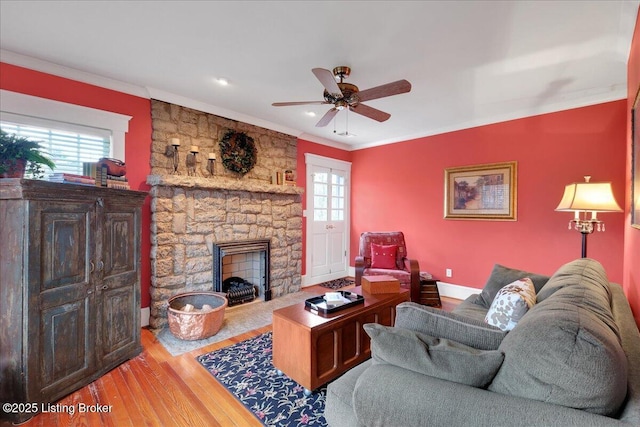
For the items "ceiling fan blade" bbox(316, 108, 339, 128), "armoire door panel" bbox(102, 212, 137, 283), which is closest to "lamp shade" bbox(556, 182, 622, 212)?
"ceiling fan blade" bbox(316, 108, 339, 128)

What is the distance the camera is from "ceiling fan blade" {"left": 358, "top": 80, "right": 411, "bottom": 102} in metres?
2.07

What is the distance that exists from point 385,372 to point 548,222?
3521 millimetres

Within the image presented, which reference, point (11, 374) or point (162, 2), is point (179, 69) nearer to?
point (162, 2)

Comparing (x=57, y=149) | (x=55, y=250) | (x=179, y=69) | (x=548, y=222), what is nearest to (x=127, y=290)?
(x=55, y=250)

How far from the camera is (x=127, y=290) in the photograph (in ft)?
8.05

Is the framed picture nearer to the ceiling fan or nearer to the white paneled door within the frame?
the white paneled door

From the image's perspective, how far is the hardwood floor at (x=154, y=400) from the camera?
179 centimetres

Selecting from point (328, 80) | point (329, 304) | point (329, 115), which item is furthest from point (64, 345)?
point (329, 115)

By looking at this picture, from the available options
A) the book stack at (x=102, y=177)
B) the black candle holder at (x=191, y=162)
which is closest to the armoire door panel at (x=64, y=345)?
the book stack at (x=102, y=177)

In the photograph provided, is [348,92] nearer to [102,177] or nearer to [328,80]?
[328,80]

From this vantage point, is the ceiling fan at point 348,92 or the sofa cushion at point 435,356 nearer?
the sofa cushion at point 435,356

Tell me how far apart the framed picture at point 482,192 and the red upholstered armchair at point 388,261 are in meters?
0.92

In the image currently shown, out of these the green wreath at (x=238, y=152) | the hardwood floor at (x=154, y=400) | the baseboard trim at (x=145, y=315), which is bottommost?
the hardwood floor at (x=154, y=400)
